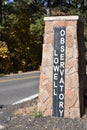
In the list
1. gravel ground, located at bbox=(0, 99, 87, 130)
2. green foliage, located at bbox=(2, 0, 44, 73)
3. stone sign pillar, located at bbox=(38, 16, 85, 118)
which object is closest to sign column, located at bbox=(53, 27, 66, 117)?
stone sign pillar, located at bbox=(38, 16, 85, 118)

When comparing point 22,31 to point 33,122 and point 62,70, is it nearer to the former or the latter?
point 62,70

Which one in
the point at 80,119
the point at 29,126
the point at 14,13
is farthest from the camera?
the point at 14,13

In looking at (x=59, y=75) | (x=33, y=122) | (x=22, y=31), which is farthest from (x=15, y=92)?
(x=22, y=31)

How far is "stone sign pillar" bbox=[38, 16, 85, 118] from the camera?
8664 mm

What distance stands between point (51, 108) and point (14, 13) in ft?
70.7

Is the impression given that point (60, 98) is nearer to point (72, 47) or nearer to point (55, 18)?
point (72, 47)

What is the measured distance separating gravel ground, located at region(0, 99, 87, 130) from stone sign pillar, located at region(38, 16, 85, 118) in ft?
0.86

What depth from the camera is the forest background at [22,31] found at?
29250 mm

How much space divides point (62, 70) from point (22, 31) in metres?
22.2

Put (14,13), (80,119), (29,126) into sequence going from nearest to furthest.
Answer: (29,126) → (80,119) → (14,13)

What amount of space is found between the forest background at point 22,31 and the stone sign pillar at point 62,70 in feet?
62.4

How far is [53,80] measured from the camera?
880cm

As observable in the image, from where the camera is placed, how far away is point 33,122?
8.26m

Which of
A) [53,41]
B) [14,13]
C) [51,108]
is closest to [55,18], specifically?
[53,41]
